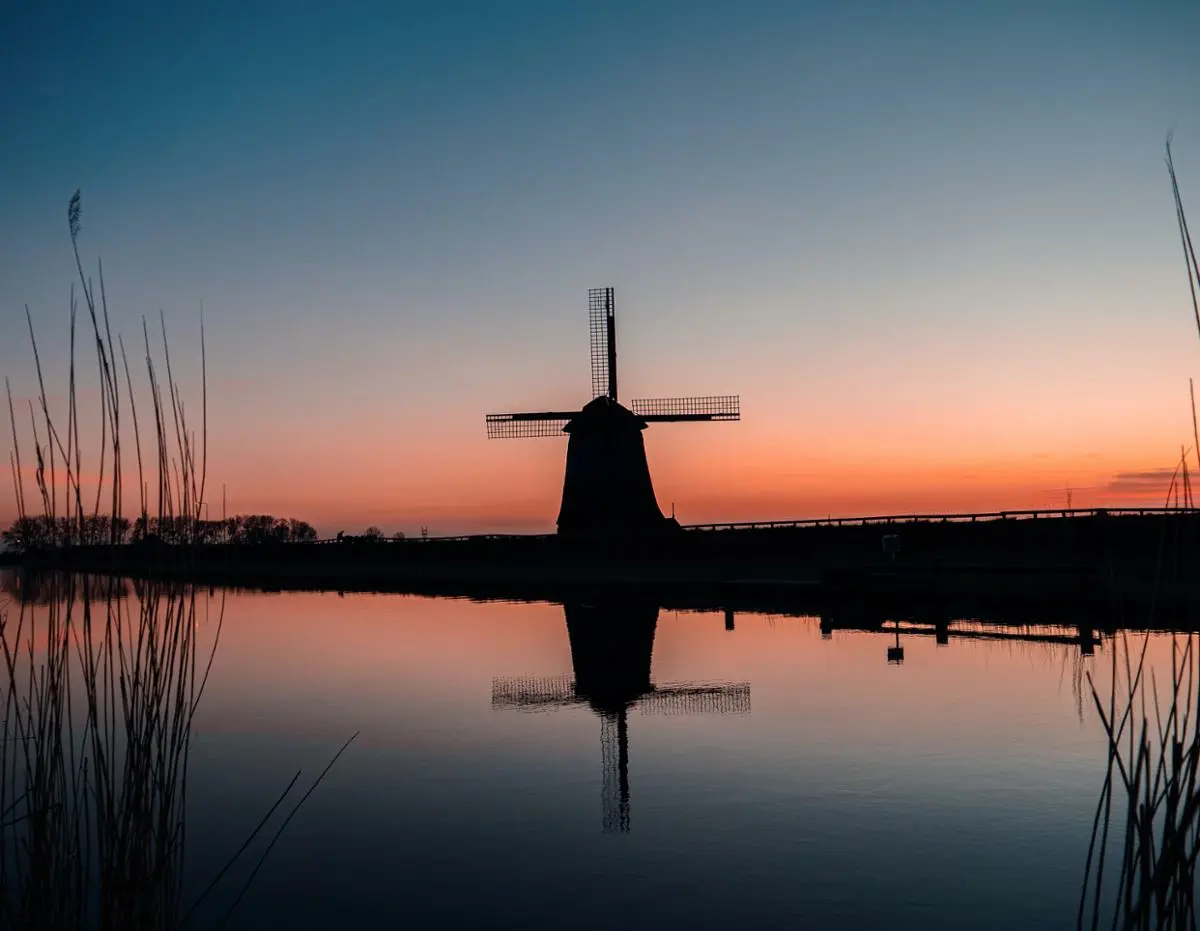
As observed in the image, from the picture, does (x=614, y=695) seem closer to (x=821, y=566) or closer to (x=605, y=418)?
(x=821, y=566)

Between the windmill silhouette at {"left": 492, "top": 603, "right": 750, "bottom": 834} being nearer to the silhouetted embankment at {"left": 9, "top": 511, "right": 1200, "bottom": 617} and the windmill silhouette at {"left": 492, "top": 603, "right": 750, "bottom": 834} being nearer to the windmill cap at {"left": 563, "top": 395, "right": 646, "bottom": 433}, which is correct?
the silhouetted embankment at {"left": 9, "top": 511, "right": 1200, "bottom": 617}

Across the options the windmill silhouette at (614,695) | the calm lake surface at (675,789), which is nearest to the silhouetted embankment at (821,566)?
the calm lake surface at (675,789)

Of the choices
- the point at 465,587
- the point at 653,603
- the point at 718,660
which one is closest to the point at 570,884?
the point at 718,660

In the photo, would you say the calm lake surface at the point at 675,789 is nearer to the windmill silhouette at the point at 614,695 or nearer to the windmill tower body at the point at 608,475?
the windmill silhouette at the point at 614,695

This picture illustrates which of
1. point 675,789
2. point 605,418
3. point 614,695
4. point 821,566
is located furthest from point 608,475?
point 675,789

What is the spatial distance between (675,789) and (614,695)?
16.8ft

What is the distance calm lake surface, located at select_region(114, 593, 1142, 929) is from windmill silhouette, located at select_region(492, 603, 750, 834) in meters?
0.07

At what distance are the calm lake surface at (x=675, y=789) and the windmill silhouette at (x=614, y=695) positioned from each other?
7 centimetres

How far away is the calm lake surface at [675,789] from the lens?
684 centimetres

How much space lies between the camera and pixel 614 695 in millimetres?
14758

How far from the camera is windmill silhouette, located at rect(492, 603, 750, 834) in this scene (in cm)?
1004

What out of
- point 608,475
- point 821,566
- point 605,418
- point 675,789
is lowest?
point 675,789

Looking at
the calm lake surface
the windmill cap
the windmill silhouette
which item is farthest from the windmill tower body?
the calm lake surface

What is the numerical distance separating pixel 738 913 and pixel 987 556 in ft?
95.6
